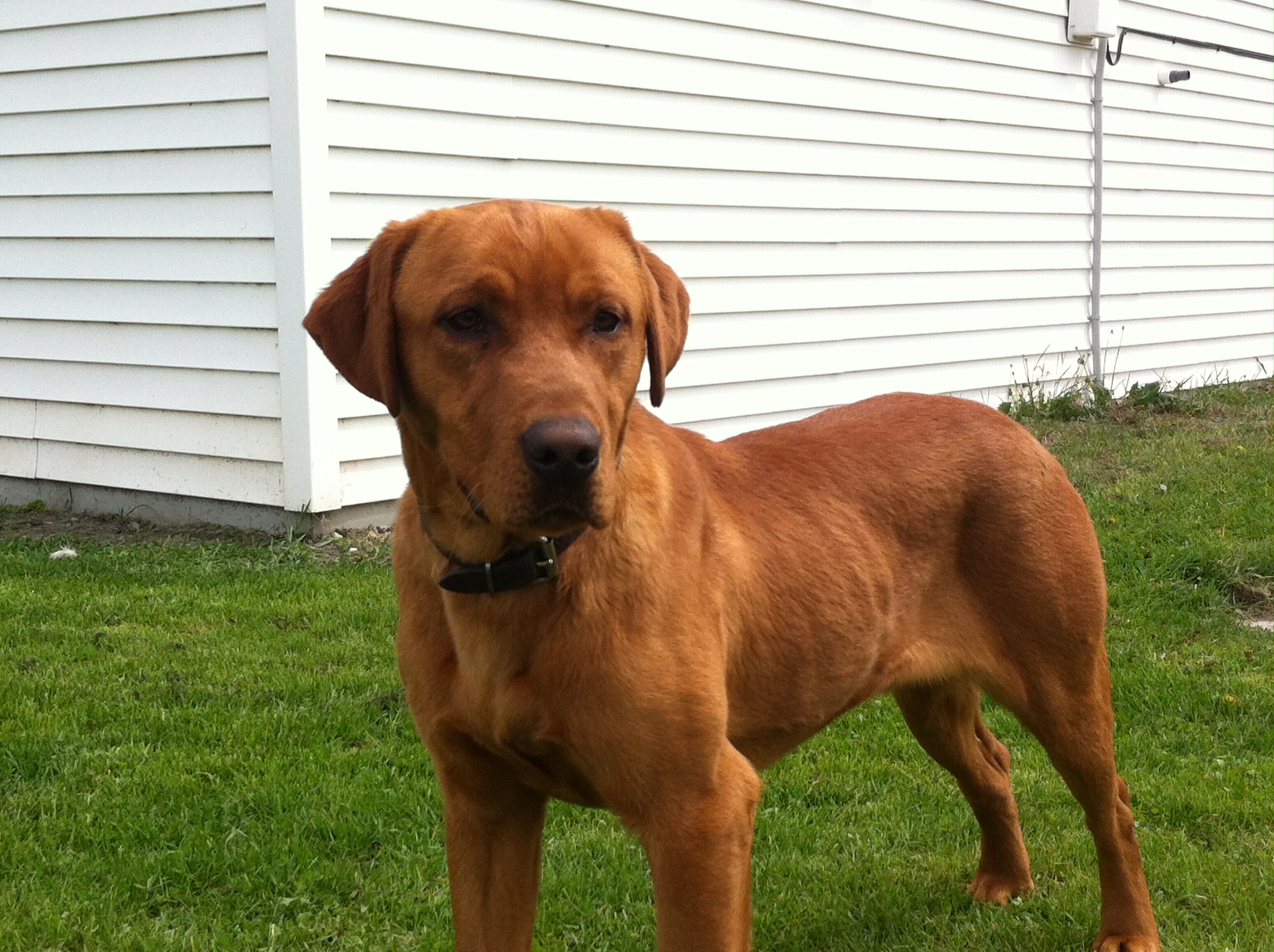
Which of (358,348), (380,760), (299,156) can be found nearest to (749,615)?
(358,348)

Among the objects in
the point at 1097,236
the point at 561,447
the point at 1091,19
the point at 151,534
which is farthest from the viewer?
the point at 1097,236

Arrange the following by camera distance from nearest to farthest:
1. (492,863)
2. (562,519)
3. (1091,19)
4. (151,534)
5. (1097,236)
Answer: (562,519) < (492,863) < (151,534) < (1091,19) < (1097,236)

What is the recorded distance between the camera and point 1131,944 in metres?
3.75

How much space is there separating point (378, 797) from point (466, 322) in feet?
7.06

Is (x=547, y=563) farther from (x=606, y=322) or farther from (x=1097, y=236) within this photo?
(x=1097, y=236)

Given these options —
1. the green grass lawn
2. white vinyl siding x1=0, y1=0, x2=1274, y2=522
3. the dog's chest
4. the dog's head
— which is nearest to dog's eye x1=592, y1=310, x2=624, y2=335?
the dog's head

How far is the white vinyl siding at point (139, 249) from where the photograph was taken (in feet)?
24.3

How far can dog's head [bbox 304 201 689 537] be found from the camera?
2682 mm

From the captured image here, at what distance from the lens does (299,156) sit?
7062 millimetres

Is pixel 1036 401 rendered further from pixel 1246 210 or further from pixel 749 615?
pixel 749 615

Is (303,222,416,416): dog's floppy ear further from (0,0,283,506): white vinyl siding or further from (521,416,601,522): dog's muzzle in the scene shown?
(0,0,283,506): white vinyl siding

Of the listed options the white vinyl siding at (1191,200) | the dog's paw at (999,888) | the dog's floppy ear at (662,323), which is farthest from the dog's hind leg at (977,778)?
the white vinyl siding at (1191,200)

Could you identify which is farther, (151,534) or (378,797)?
(151,534)

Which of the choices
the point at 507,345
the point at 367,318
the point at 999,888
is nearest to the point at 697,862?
the point at 507,345
